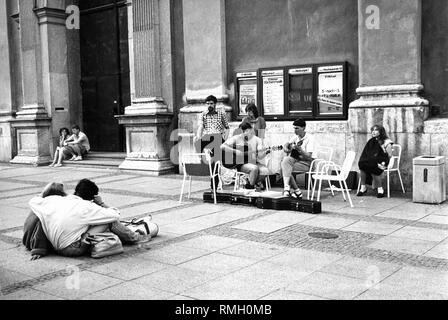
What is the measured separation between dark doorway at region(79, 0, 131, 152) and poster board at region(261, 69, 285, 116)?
6461 millimetres

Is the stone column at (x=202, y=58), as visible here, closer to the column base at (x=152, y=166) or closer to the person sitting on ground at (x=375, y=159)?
the column base at (x=152, y=166)

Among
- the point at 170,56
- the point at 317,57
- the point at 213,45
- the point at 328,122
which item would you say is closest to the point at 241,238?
the point at 328,122

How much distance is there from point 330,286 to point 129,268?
1977mm

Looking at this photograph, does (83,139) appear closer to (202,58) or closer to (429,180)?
(202,58)

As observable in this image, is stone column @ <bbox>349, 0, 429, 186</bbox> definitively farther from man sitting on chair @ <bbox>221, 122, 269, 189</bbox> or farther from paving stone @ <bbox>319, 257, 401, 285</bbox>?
paving stone @ <bbox>319, 257, 401, 285</bbox>

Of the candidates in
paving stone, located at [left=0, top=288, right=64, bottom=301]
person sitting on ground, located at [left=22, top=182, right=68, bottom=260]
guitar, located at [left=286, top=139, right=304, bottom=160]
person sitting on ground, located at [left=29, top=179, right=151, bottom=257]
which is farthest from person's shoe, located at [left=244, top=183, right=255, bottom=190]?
paving stone, located at [left=0, top=288, right=64, bottom=301]

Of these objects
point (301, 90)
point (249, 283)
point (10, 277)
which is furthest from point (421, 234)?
point (301, 90)

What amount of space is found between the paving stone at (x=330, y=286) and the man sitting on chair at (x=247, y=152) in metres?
3.92

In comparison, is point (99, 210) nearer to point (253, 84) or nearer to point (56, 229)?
point (56, 229)

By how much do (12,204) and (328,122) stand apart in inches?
241

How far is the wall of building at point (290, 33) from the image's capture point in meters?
10.4

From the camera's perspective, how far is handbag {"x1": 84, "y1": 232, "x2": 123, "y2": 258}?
5578 mm

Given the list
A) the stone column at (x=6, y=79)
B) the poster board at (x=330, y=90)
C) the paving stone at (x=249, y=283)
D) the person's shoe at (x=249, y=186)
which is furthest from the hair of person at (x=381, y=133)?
the stone column at (x=6, y=79)

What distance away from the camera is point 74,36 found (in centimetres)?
1772
